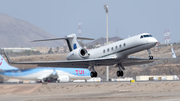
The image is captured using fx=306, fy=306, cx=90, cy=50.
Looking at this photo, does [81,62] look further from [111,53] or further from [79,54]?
[111,53]

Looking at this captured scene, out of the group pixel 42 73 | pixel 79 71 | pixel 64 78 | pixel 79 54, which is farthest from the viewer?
pixel 79 71

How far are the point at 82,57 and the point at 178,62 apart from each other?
76380mm

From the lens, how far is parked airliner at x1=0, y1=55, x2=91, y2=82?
222 ft

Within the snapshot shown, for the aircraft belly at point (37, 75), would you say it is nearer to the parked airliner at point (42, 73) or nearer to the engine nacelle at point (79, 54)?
the parked airliner at point (42, 73)

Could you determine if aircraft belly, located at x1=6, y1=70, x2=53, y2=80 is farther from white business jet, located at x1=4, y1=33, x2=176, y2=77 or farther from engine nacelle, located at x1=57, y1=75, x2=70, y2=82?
white business jet, located at x1=4, y1=33, x2=176, y2=77

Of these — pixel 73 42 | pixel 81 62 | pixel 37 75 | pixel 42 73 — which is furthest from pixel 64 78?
pixel 81 62

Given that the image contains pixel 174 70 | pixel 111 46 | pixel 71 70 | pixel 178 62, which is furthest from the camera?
pixel 178 62

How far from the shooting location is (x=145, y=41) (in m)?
31.9

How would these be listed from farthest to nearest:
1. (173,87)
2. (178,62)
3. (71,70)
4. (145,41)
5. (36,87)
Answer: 1. (178,62)
2. (71,70)
3. (36,87)
4. (173,87)
5. (145,41)

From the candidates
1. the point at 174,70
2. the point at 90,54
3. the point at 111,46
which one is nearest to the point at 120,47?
the point at 111,46

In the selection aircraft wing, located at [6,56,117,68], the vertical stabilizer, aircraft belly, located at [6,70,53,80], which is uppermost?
the vertical stabilizer

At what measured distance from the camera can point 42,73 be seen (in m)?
69.8

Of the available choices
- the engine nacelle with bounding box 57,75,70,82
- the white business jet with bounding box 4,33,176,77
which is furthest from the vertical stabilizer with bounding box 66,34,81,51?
the engine nacelle with bounding box 57,75,70,82

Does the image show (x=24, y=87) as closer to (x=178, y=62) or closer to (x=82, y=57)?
(x=82, y=57)
